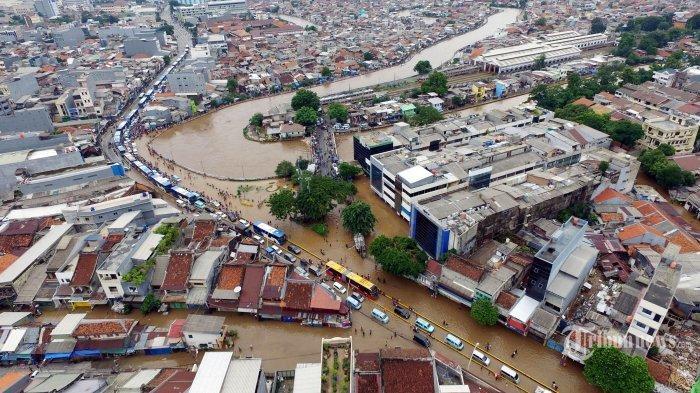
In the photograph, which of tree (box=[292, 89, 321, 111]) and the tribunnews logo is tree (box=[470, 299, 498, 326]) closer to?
the tribunnews logo

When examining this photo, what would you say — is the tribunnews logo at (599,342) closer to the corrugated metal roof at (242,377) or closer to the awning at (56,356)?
the corrugated metal roof at (242,377)

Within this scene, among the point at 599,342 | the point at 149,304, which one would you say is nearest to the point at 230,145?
the point at 149,304

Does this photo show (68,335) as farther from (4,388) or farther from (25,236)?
(25,236)

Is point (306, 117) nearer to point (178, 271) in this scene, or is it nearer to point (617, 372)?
point (178, 271)

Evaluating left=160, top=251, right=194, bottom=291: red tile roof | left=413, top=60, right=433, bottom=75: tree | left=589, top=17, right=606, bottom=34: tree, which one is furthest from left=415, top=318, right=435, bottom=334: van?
left=589, top=17, right=606, bottom=34: tree

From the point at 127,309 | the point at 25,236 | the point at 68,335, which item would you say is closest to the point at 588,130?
the point at 127,309

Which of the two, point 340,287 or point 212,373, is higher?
point 212,373
